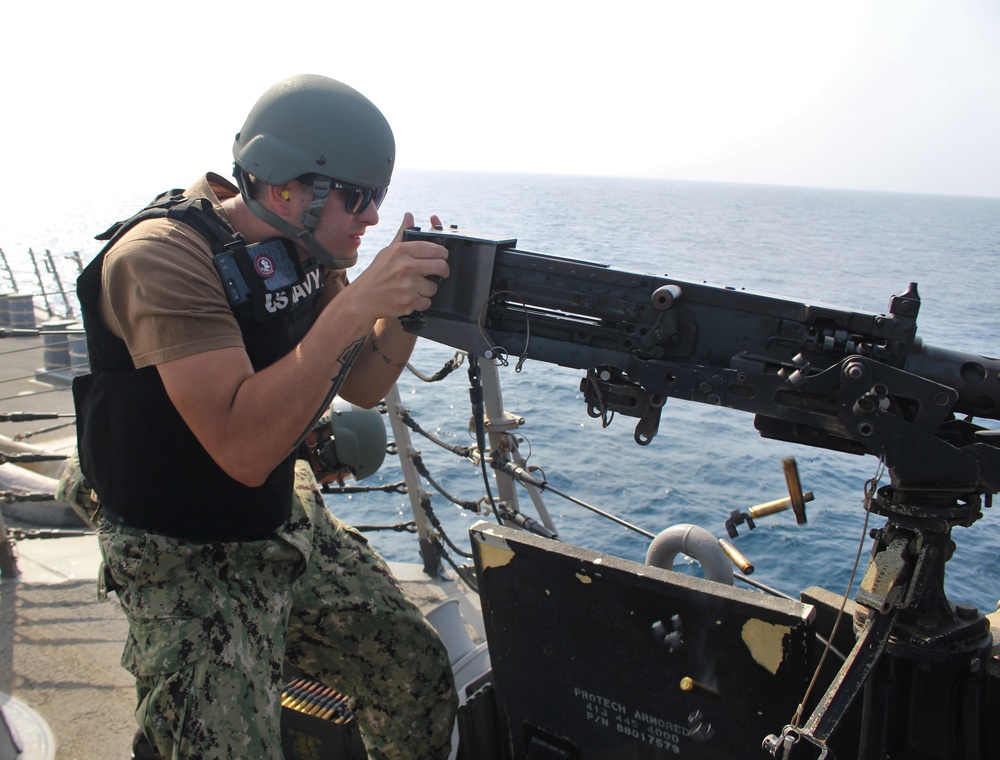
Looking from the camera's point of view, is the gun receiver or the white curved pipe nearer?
the gun receiver

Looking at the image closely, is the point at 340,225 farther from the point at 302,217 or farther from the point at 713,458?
the point at 713,458

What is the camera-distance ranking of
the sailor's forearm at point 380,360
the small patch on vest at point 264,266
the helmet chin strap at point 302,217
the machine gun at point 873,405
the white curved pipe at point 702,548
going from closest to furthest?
1. the machine gun at point 873,405
2. the small patch on vest at point 264,266
3. the helmet chin strap at point 302,217
4. the white curved pipe at point 702,548
5. the sailor's forearm at point 380,360

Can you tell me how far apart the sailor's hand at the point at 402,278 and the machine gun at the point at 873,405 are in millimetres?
137

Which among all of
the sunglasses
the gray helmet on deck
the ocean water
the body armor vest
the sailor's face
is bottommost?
the ocean water

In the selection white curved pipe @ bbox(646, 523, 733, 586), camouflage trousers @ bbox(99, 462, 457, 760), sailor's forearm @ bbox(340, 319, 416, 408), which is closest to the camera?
camouflage trousers @ bbox(99, 462, 457, 760)

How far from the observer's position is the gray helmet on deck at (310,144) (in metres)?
2.49

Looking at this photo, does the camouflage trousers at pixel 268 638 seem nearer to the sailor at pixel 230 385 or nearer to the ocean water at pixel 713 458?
the sailor at pixel 230 385

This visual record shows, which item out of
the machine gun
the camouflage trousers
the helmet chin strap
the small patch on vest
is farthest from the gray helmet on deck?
the camouflage trousers

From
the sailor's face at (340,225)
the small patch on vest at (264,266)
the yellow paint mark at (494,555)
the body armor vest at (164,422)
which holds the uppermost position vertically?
the sailor's face at (340,225)

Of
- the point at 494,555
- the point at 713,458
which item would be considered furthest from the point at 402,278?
the point at 713,458

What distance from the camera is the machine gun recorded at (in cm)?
211

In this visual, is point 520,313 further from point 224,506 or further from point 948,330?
point 948,330

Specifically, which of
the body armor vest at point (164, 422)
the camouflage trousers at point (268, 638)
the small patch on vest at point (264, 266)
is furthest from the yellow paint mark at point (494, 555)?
the small patch on vest at point (264, 266)

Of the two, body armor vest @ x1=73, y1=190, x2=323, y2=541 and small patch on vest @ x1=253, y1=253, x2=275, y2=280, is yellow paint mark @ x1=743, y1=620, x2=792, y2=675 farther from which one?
small patch on vest @ x1=253, y1=253, x2=275, y2=280
